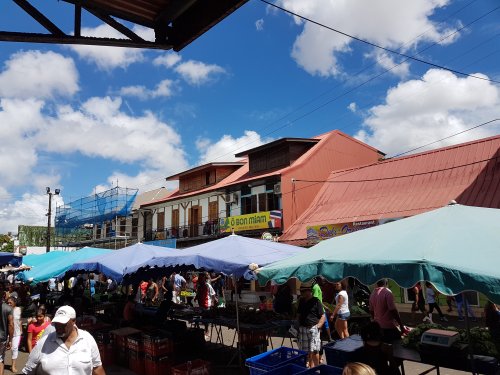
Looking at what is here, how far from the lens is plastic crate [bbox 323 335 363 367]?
208 inches

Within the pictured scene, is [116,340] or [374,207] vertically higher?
[374,207]

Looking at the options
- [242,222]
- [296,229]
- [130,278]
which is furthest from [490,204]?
[242,222]

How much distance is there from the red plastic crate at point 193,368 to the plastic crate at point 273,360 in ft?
5.63

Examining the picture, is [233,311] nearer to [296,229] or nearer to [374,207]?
[374,207]

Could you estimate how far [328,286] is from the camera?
15.6 meters

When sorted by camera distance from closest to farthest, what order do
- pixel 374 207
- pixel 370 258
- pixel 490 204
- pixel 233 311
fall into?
1. pixel 370 258
2. pixel 233 311
3. pixel 490 204
4. pixel 374 207

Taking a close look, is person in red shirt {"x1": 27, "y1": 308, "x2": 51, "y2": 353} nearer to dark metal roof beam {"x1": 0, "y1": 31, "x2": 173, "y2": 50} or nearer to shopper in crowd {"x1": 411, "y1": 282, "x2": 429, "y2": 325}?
dark metal roof beam {"x1": 0, "y1": 31, "x2": 173, "y2": 50}

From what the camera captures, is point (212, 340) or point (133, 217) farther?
point (133, 217)

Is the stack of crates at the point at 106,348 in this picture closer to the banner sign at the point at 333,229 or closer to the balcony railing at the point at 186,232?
the banner sign at the point at 333,229

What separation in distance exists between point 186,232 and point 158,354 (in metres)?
23.6

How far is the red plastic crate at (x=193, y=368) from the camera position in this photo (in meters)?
7.00

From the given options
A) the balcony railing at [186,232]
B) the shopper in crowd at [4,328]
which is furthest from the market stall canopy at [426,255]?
the balcony railing at [186,232]

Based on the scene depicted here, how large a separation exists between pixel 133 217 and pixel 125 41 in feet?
120

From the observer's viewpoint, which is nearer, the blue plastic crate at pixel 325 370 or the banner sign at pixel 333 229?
the blue plastic crate at pixel 325 370
